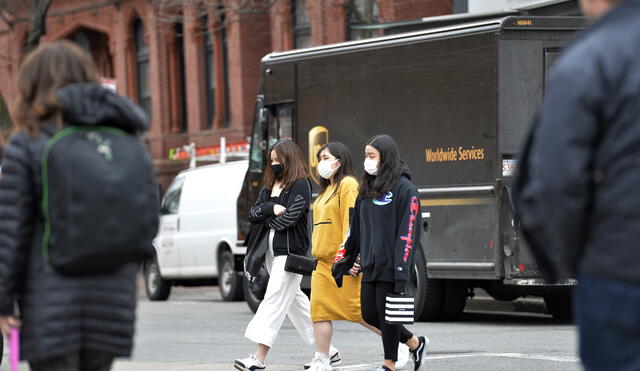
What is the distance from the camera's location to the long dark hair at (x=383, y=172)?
911cm

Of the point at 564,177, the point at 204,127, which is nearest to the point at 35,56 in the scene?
the point at 564,177

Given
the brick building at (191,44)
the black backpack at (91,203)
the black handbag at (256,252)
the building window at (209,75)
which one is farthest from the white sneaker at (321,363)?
the building window at (209,75)

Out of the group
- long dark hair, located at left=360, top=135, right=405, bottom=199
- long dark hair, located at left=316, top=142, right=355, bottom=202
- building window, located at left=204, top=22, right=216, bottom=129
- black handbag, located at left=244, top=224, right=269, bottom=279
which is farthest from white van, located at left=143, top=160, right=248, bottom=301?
building window, located at left=204, top=22, right=216, bottom=129

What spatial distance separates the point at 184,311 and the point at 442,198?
5500mm

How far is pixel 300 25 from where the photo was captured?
30.8m

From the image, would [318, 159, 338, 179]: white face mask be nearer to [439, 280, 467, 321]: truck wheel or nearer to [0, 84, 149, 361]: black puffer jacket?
[439, 280, 467, 321]: truck wheel

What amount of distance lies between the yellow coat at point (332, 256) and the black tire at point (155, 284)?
40.4 feet

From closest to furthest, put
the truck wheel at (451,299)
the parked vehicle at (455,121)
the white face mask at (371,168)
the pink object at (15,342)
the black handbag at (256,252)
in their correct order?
the pink object at (15,342), the white face mask at (371,168), the black handbag at (256,252), the parked vehicle at (455,121), the truck wheel at (451,299)

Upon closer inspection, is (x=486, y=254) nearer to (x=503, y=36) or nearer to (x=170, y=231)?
(x=503, y=36)

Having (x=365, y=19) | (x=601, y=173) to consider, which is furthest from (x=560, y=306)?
(x=601, y=173)

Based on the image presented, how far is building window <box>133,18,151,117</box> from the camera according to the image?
36500 millimetres

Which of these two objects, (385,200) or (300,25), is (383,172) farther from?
(300,25)

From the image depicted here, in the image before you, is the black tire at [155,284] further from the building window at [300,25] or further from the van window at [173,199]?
the building window at [300,25]

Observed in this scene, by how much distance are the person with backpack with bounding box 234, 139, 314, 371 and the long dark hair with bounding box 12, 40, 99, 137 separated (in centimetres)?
534
